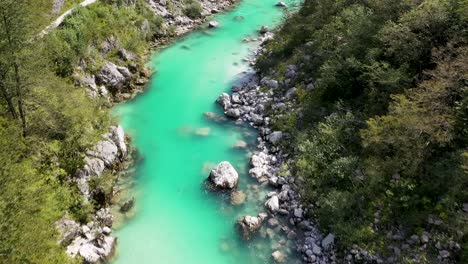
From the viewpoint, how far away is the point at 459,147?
13.5 meters

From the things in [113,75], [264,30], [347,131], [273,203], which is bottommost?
[273,203]

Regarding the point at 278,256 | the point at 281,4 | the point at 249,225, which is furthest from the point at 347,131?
the point at 281,4

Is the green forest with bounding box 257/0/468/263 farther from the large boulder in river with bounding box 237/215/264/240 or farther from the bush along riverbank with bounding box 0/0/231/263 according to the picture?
the bush along riverbank with bounding box 0/0/231/263

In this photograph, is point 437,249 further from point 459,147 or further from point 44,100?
point 44,100

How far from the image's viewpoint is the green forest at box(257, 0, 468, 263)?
13.1 m

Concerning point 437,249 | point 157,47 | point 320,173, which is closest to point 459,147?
point 437,249

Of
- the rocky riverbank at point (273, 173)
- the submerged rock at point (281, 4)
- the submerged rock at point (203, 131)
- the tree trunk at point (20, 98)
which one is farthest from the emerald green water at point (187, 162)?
the submerged rock at point (281, 4)

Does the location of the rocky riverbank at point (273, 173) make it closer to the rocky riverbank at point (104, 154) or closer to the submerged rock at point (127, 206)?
Result: the submerged rock at point (127, 206)

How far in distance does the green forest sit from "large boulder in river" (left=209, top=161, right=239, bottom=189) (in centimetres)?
273

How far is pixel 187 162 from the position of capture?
19109 millimetres

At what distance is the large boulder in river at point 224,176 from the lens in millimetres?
17077

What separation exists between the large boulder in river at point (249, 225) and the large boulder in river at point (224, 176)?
2.19 metres

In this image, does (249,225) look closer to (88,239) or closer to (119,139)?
(88,239)

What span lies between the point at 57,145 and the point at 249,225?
9110 millimetres
